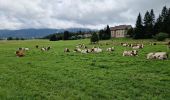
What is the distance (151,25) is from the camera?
9925cm

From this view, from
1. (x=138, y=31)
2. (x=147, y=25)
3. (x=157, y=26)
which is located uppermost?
(x=147, y=25)

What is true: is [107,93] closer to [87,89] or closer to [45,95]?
[87,89]

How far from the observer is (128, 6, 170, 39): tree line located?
9335cm

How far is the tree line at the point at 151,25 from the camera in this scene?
9335cm

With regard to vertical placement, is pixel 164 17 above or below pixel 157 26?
above

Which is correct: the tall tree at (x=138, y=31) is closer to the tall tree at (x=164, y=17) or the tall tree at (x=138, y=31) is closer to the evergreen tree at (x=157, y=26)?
the evergreen tree at (x=157, y=26)

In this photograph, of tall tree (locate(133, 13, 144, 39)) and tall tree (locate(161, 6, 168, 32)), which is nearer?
tall tree (locate(161, 6, 168, 32))

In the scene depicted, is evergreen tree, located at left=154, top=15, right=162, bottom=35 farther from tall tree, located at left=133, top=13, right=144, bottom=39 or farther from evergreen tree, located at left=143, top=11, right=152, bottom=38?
tall tree, located at left=133, top=13, right=144, bottom=39

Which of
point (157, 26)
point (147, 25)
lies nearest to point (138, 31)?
point (147, 25)

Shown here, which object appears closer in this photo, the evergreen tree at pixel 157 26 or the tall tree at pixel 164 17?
the tall tree at pixel 164 17

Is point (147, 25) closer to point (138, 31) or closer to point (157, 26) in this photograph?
point (157, 26)

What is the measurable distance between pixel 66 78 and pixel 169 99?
6.64 m

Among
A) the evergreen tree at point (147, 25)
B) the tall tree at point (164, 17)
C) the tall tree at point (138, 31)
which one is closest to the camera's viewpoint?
the tall tree at point (164, 17)

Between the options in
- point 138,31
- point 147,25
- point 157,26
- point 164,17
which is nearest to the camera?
point 138,31
